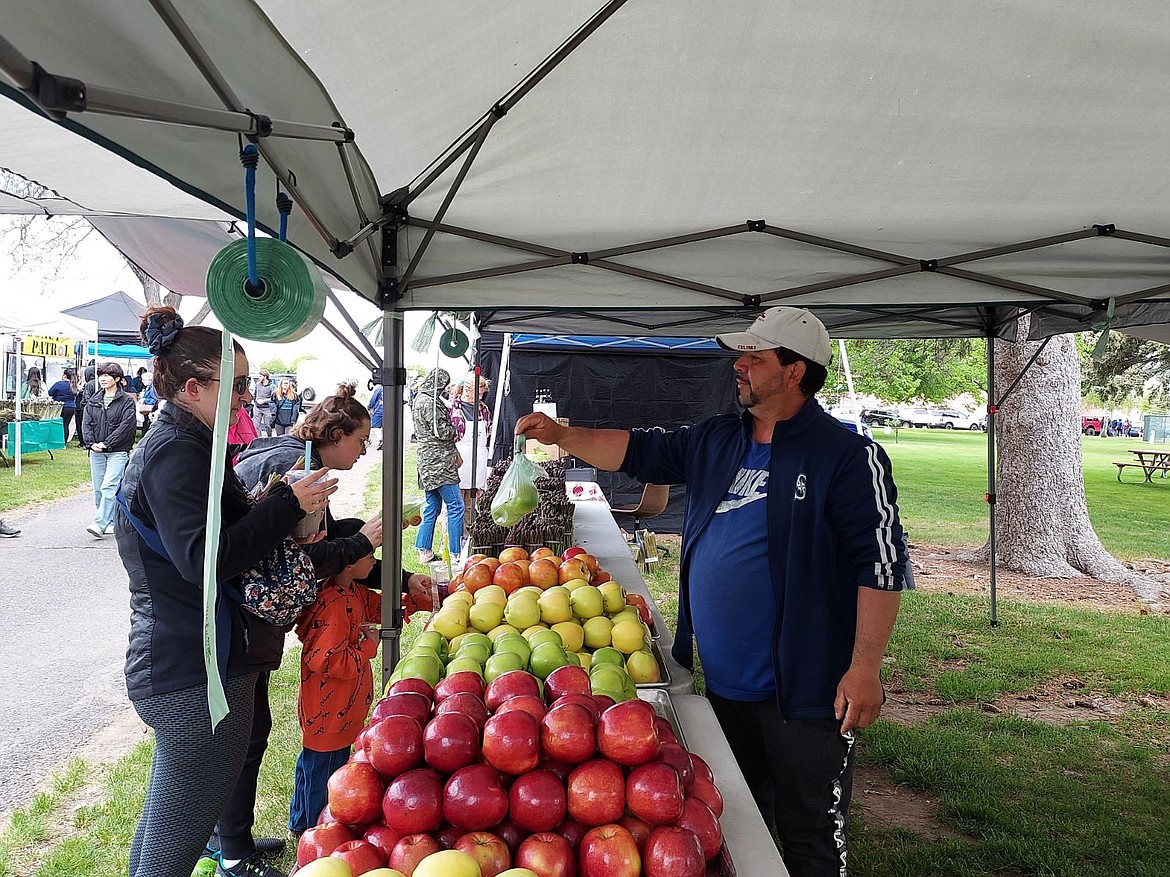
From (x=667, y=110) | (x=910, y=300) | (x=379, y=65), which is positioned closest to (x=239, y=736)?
(x=379, y=65)

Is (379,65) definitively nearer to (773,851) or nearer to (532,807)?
(532,807)

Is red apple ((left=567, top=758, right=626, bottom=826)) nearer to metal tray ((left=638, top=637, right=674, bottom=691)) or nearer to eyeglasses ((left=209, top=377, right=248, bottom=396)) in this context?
metal tray ((left=638, top=637, right=674, bottom=691))

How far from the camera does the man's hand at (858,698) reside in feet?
7.59

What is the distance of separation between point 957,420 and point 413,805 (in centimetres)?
5907

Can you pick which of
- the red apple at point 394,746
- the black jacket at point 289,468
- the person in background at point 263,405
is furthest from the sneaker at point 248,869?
the person in background at point 263,405

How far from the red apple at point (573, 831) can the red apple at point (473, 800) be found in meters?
0.12

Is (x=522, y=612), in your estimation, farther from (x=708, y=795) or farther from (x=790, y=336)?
(x=790, y=336)

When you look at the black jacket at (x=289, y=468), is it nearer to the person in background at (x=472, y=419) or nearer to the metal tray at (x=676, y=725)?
the metal tray at (x=676, y=725)

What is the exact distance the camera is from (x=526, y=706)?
5.56 feet

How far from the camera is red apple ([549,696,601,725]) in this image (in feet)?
5.50

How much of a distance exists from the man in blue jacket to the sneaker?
1912mm

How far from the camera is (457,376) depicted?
14.0 m

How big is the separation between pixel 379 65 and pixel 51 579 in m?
7.59

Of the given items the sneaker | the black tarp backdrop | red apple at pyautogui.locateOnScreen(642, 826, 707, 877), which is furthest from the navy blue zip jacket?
the black tarp backdrop
